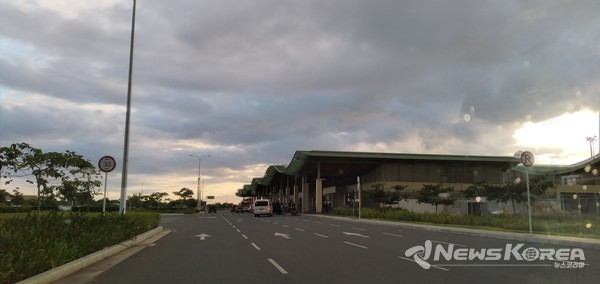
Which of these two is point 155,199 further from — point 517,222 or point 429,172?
point 517,222

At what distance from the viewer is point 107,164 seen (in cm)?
1783

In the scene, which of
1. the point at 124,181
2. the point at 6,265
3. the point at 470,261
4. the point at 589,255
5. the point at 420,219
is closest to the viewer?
the point at 6,265

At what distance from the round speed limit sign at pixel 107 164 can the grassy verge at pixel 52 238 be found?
1823 mm

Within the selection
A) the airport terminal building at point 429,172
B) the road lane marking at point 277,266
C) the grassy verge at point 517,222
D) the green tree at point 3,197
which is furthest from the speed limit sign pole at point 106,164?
the green tree at point 3,197

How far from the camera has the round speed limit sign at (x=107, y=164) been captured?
17.7 m

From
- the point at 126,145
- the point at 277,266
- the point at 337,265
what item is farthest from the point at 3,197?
the point at 337,265

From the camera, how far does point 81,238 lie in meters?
12.5

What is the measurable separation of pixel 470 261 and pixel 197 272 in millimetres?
7413

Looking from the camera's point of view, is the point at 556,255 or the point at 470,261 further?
the point at 556,255

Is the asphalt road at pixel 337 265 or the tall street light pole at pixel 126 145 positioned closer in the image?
the asphalt road at pixel 337 265

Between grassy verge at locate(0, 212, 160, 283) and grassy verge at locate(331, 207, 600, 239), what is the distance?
19.8m

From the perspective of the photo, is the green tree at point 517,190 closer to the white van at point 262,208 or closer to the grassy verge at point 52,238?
the white van at point 262,208

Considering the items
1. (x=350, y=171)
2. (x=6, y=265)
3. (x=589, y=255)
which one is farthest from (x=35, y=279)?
(x=350, y=171)

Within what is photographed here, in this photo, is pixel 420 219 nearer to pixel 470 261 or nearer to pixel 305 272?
pixel 470 261
